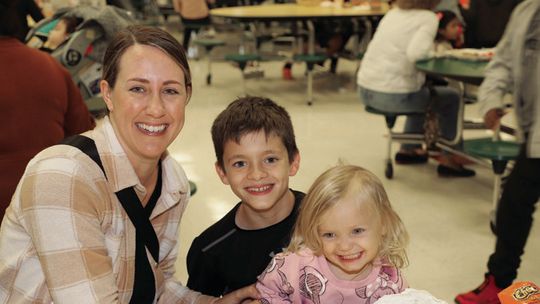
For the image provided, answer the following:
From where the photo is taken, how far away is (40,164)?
1.45 meters

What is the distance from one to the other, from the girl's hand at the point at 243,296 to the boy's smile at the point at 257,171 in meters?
0.24

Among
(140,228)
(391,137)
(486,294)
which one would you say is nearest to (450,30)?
(391,137)

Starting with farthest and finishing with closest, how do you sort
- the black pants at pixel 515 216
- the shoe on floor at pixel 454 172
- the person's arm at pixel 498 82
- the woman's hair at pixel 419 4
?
the shoe on floor at pixel 454 172 < the woman's hair at pixel 419 4 < the person's arm at pixel 498 82 < the black pants at pixel 515 216

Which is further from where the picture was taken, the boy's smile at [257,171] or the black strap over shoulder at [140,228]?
the boy's smile at [257,171]

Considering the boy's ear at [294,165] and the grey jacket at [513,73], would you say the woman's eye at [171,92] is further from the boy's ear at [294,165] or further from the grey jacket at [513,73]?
the grey jacket at [513,73]

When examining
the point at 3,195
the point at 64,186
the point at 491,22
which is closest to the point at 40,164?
the point at 64,186

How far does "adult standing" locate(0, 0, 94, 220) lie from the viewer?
236cm

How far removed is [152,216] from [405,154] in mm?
3714

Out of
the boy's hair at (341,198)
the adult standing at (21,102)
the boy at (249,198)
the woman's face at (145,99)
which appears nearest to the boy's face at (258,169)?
the boy at (249,198)

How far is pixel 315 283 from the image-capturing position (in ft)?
5.40

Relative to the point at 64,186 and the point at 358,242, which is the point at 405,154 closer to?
the point at 358,242

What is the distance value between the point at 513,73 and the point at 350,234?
147cm

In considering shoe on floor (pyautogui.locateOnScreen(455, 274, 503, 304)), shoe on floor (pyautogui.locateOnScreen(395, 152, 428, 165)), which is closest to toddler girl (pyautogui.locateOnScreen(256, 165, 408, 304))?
shoe on floor (pyautogui.locateOnScreen(455, 274, 503, 304))

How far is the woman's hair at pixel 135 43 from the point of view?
1.61 metres
